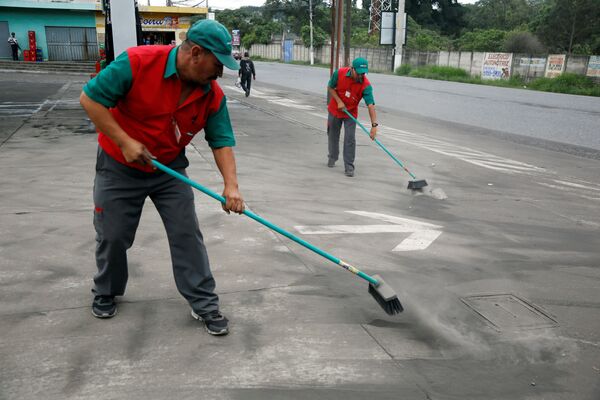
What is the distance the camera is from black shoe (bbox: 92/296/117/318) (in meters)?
3.31

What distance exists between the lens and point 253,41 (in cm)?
7738

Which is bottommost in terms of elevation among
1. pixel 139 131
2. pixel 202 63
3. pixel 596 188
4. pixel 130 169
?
pixel 596 188

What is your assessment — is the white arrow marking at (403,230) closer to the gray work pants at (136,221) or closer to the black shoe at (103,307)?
the gray work pants at (136,221)

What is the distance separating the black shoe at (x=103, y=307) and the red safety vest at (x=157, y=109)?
90cm

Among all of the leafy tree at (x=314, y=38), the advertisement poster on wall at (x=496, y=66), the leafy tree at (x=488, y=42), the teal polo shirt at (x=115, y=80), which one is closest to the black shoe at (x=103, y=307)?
the teal polo shirt at (x=115, y=80)

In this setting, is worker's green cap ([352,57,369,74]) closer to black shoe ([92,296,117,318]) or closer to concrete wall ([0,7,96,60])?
black shoe ([92,296,117,318])

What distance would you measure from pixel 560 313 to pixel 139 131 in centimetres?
297

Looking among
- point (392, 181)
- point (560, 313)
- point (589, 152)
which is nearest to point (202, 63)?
point (560, 313)

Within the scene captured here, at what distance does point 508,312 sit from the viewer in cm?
369

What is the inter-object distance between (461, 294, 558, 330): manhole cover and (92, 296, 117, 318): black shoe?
234cm

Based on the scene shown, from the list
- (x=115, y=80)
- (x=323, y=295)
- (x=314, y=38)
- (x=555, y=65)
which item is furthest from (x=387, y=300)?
(x=314, y=38)

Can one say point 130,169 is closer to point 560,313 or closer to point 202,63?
point 202,63

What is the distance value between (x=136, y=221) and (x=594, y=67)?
1257 inches

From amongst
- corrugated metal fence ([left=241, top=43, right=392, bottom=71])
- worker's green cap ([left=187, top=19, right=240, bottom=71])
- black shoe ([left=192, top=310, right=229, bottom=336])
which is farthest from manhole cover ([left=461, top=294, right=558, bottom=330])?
corrugated metal fence ([left=241, top=43, right=392, bottom=71])
